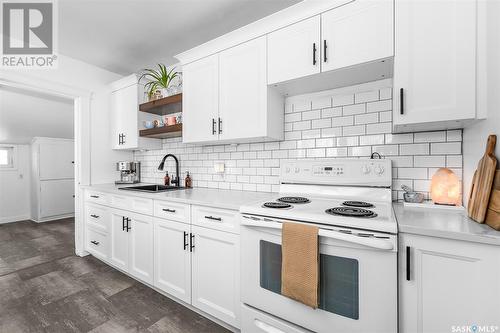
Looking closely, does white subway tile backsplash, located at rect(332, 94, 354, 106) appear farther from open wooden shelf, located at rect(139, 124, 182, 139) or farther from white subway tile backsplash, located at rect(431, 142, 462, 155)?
open wooden shelf, located at rect(139, 124, 182, 139)

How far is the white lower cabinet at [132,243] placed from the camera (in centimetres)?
216

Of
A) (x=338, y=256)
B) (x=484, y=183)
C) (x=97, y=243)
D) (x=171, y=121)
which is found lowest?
(x=97, y=243)

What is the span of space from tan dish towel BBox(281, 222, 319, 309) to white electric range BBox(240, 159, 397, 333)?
50 mm

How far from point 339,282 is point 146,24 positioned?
262cm

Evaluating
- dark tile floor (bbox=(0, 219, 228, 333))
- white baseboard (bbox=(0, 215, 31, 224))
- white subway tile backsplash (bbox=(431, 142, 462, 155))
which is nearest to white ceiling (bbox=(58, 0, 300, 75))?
white subway tile backsplash (bbox=(431, 142, 462, 155))

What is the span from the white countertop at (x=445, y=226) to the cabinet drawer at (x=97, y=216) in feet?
9.27

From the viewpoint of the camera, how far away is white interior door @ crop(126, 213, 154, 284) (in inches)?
84.2

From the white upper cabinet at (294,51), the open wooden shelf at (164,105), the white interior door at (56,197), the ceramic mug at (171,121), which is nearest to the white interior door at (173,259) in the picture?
the ceramic mug at (171,121)

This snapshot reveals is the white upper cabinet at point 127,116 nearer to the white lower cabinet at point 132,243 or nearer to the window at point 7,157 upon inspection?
the white lower cabinet at point 132,243

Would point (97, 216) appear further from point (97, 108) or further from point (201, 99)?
point (201, 99)

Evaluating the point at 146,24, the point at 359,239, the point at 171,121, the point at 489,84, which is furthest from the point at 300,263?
the point at 146,24

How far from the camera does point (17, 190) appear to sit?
16.2 feet

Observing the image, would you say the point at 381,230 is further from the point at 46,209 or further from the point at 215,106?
the point at 46,209

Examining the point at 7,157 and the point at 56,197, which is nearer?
the point at 7,157
